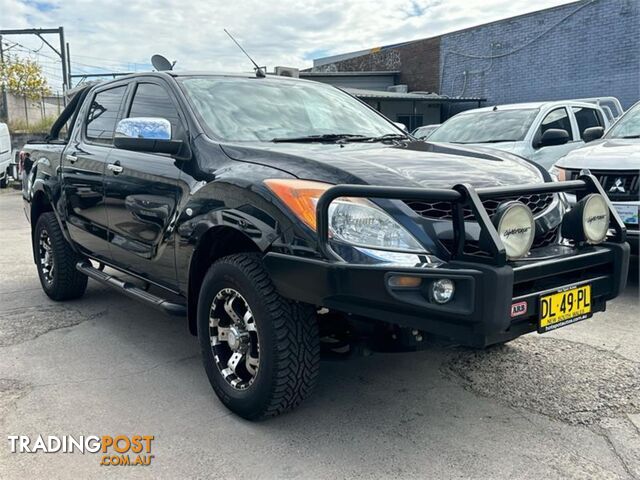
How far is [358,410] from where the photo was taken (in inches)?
122

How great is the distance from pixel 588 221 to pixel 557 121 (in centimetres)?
583

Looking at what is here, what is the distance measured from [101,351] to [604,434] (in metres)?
3.08

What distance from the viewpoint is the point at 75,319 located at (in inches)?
185

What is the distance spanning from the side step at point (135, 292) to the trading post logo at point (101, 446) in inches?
30.0

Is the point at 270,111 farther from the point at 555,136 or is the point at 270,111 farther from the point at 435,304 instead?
the point at 555,136

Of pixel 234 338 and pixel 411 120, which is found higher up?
pixel 411 120

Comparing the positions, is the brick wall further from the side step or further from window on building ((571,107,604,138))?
the side step

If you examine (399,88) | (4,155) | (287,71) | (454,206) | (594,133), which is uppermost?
(399,88)

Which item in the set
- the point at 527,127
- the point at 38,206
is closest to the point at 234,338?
the point at 38,206

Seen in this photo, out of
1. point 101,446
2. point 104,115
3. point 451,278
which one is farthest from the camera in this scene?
point 104,115

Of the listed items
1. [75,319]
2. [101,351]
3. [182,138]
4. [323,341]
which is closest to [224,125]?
[182,138]

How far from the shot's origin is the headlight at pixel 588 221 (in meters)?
2.78

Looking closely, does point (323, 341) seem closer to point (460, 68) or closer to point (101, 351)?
point (101, 351)

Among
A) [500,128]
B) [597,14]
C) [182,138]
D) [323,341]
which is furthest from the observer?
[597,14]
